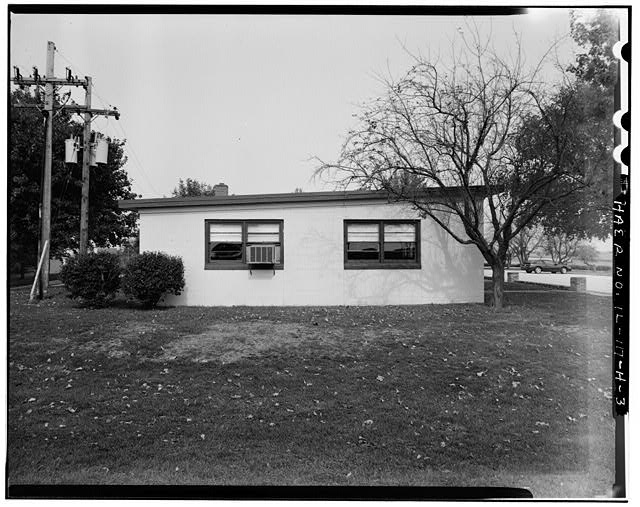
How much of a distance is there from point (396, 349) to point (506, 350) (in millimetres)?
770

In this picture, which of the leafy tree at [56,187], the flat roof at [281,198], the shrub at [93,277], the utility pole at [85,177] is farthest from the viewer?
the flat roof at [281,198]

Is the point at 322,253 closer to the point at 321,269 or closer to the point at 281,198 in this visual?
the point at 321,269

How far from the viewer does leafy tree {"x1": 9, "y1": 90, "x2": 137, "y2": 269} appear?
206 cm

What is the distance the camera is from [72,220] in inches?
100

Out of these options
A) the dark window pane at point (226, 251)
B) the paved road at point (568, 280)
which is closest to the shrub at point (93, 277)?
the dark window pane at point (226, 251)

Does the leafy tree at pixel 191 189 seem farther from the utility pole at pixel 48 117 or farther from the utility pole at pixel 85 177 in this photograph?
the utility pole at pixel 48 117

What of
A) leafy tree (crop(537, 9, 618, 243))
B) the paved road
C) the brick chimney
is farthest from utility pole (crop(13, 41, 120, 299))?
the paved road

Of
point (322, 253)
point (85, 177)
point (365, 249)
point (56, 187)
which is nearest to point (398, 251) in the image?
point (365, 249)

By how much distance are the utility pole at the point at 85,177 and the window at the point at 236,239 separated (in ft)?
6.16

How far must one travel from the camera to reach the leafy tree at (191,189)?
10.5 feet

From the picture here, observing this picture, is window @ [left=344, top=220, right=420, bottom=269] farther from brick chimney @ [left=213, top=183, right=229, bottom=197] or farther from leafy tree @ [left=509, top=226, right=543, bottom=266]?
brick chimney @ [left=213, top=183, right=229, bottom=197]

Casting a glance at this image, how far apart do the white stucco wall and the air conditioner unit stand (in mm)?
160

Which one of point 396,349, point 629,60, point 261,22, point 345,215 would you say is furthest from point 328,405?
point 345,215

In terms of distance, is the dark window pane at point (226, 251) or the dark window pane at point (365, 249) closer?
the dark window pane at point (226, 251)
